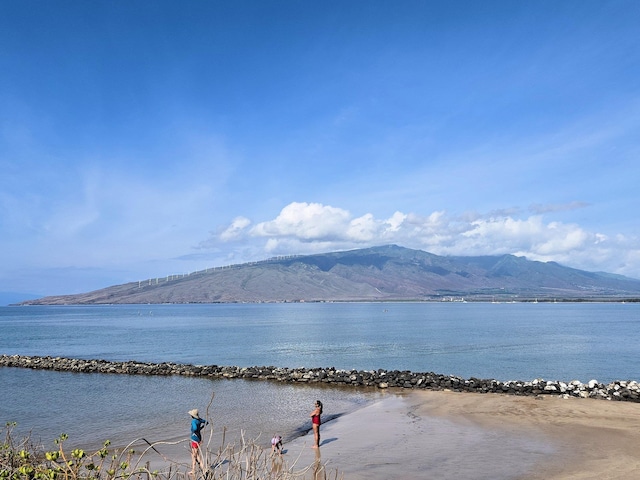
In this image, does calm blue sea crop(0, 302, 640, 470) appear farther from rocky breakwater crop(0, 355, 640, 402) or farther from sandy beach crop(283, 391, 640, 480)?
sandy beach crop(283, 391, 640, 480)

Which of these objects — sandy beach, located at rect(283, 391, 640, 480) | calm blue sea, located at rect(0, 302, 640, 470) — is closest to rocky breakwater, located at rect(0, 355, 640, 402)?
sandy beach, located at rect(283, 391, 640, 480)

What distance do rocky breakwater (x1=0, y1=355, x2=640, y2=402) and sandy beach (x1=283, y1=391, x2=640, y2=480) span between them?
1.11 m

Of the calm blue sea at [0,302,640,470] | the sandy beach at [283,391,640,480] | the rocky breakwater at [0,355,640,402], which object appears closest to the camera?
the sandy beach at [283,391,640,480]

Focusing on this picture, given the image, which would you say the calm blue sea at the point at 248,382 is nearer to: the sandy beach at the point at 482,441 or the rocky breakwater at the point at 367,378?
the rocky breakwater at the point at 367,378

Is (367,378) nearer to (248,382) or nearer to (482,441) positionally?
(248,382)

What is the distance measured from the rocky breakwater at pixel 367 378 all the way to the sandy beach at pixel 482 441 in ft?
3.65

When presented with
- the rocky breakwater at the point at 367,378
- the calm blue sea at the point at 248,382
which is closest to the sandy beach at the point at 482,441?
the rocky breakwater at the point at 367,378

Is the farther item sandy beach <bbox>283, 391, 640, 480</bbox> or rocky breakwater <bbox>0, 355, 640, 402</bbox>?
rocky breakwater <bbox>0, 355, 640, 402</bbox>

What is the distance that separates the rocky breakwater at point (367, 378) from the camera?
2134 centimetres

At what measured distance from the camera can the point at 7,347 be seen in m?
52.1

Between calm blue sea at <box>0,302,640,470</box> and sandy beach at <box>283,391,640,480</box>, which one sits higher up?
sandy beach at <box>283,391,640,480</box>

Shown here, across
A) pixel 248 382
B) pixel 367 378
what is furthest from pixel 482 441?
pixel 248 382

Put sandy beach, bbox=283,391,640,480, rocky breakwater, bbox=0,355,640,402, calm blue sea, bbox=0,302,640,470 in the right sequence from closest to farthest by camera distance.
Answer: sandy beach, bbox=283,391,640,480 → calm blue sea, bbox=0,302,640,470 → rocky breakwater, bbox=0,355,640,402

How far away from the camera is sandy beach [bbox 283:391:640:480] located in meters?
12.0
